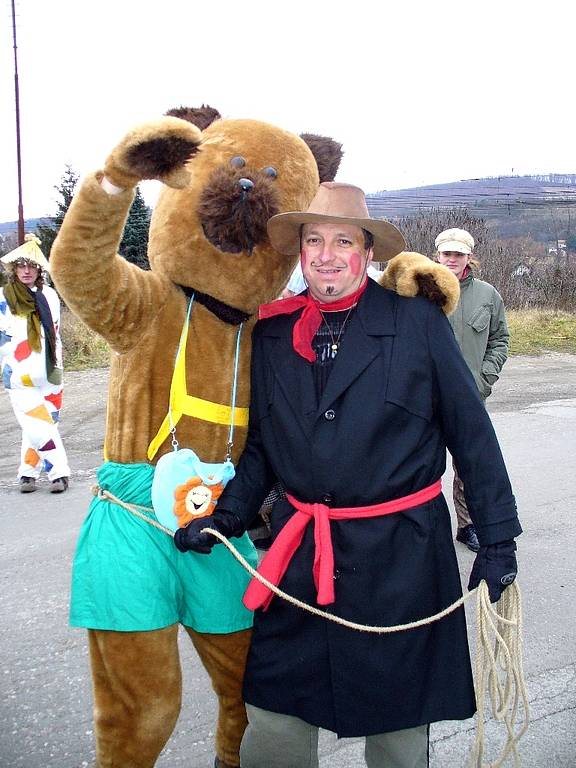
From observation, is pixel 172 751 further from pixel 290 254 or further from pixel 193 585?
pixel 290 254

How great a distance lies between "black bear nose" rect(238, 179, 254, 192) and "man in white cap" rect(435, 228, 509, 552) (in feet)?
8.47

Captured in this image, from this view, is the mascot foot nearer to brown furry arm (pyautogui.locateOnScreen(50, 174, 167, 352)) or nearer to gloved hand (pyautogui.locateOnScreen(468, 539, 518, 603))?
gloved hand (pyautogui.locateOnScreen(468, 539, 518, 603))

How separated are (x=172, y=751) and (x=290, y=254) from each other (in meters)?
1.77

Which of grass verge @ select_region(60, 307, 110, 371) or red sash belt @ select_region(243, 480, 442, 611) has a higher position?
red sash belt @ select_region(243, 480, 442, 611)

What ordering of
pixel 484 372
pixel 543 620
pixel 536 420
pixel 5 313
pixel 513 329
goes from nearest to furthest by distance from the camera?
pixel 543 620 → pixel 484 372 → pixel 5 313 → pixel 536 420 → pixel 513 329

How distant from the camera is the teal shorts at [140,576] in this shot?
194cm

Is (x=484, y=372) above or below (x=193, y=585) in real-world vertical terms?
above

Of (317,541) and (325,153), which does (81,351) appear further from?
(317,541)

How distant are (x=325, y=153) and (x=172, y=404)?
103 centimetres

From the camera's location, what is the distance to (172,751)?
2512 millimetres

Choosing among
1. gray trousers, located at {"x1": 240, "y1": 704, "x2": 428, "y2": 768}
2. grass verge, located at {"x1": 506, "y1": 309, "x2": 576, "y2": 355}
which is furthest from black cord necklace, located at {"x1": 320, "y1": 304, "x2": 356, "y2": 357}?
grass verge, located at {"x1": 506, "y1": 309, "x2": 576, "y2": 355}

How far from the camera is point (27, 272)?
5625 mm

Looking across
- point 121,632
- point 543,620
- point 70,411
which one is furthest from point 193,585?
point 70,411

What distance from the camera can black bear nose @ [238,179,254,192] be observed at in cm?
200
